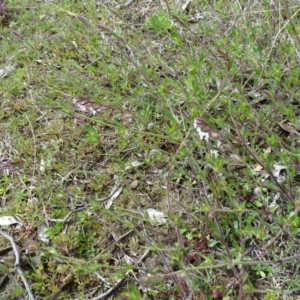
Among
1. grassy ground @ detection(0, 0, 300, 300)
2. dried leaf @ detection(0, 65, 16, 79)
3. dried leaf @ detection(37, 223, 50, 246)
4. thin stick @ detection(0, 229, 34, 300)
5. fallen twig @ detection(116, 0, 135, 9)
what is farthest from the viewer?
fallen twig @ detection(116, 0, 135, 9)

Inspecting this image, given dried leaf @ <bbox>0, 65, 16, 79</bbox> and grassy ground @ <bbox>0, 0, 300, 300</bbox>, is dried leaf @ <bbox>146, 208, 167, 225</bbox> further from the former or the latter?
dried leaf @ <bbox>0, 65, 16, 79</bbox>

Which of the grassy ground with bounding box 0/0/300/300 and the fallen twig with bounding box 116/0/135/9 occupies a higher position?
the fallen twig with bounding box 116/0/135/9

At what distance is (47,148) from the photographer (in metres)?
2.85

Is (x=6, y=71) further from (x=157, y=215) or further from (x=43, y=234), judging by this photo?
(x=157, y=215)

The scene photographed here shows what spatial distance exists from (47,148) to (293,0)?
63.9 inches

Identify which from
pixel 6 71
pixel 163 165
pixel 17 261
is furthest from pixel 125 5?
pixel 17 261

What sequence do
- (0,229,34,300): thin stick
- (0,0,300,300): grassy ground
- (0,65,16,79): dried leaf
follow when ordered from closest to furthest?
1. (0,0,300,300): grassy ground
2. (0,229,34,300): thin stick
3. (0,65,16,79): dried leaf

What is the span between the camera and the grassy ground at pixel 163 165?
6.81 feet

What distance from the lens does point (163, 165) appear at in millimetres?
2510

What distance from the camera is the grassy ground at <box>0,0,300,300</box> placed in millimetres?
2076

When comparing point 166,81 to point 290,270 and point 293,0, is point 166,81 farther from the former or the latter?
point 290,270

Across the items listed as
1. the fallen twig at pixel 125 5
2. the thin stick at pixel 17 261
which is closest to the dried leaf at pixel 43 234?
the thin stick at pixel 17 261

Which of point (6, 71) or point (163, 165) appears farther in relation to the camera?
point (6, 71)

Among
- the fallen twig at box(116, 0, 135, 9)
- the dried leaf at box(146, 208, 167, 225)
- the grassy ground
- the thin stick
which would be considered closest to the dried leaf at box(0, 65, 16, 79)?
→ the grassy ground
